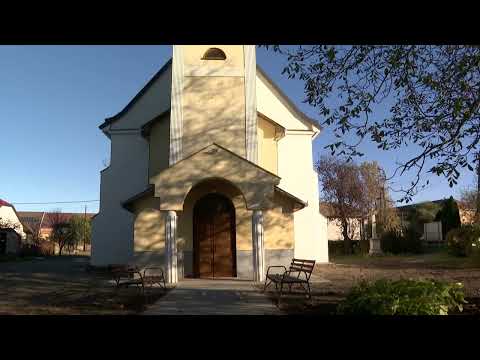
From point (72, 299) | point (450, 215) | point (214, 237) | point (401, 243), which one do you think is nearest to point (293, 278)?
point (72, 299)

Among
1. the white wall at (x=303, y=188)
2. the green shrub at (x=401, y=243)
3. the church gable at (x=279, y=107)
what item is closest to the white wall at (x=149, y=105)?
the church gable at (x=279, y=107)

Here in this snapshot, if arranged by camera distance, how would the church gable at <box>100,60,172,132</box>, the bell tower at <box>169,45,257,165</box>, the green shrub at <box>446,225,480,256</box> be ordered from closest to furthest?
the bell tower at <box>169,45,257,165</box>
the green shrub at <box>446,225,480,256</box>
the church gable at <box>100,60,172,132</box>

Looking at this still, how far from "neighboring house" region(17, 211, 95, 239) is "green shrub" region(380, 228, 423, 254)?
4917cm

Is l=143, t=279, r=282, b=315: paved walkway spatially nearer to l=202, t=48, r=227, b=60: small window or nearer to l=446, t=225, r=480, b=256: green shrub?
l=202, t=48, r=227, b=60: small window

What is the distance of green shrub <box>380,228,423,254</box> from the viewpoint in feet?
108

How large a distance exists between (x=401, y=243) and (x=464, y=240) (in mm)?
9444

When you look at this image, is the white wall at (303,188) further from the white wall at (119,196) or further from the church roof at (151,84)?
the white wall at (119,196)

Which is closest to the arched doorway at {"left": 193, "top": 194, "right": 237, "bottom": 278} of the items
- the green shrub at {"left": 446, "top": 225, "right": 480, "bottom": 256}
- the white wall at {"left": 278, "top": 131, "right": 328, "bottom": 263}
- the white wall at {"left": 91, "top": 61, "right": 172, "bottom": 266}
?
the white wall at {"left": 91, "top": 61, "right": 172, "bottom": 266}

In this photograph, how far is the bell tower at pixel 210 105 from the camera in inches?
671

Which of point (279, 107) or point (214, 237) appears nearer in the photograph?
point (214, 237)

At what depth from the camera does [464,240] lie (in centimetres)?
2356

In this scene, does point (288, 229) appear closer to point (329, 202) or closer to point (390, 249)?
point (390, 249)

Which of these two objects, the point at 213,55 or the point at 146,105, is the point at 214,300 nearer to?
the point at 213,55
